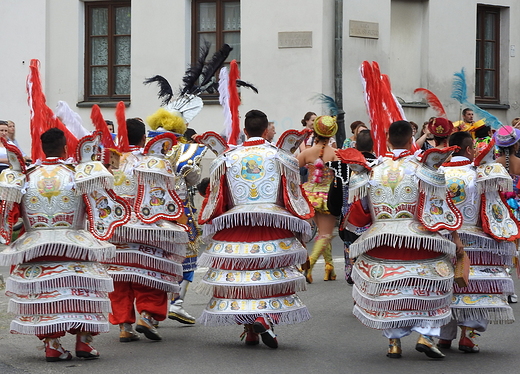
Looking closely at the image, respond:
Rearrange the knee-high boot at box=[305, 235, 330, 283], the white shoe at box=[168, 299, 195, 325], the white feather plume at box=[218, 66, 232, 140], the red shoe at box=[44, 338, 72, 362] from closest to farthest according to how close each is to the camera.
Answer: the red shoe at box=[44, 338, 72, 362] → the white feather plume at box=[218, 66, 232, 140] → the white shoe at box=[168, 299, 195, 325] → the knee-high boot at box=[305, 235, 330, 283]

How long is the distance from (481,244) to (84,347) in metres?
2.96

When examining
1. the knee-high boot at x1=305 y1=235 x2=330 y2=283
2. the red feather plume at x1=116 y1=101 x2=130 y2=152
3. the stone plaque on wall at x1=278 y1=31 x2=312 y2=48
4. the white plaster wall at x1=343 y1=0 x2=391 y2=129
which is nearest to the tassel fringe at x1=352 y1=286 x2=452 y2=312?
the red feather plume at x1=116 y1=101 x2=130 y2=152

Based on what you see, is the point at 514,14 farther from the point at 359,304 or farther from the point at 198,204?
the point at 359,304

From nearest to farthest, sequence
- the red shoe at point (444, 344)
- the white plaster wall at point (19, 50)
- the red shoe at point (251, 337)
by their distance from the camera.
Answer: the red shoe at point (444, 344)
the red shoe at point (251, 337)
the white plaster wall at point (19, 50)

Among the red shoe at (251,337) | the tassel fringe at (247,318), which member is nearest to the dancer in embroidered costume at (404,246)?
the tassel fringe at (247,318)

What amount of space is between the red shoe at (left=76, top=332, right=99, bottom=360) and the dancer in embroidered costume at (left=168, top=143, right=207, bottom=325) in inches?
57.9

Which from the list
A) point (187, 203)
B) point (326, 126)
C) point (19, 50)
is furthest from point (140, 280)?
point (19, 50)

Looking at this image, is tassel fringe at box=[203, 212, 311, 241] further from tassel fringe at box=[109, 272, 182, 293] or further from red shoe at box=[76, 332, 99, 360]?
red shoe at box=[76, 332, 99, 360]

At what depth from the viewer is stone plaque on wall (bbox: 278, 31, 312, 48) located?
17.2 m

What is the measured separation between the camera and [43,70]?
765 inches

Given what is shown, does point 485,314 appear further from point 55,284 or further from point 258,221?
point 55,284

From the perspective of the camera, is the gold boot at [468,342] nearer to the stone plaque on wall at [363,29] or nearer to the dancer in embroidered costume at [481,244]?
the dancer in embroidered costume at [481,244]

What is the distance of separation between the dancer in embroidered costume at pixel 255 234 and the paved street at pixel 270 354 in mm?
276

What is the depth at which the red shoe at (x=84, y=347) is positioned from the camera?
693 cm
